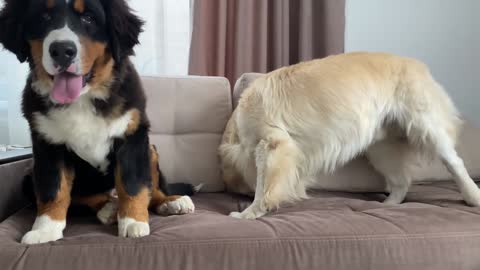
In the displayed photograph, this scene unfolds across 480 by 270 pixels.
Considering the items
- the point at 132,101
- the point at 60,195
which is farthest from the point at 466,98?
the point at 60,195

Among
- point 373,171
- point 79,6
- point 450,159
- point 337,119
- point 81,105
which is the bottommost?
point 373,171

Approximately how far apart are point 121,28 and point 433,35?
87.2 inches

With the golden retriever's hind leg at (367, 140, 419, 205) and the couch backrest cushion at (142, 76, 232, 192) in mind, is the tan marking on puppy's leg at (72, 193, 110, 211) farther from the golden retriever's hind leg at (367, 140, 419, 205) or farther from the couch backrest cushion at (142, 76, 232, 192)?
the golden retriever's hind leg at (367, 140, 419, 205)

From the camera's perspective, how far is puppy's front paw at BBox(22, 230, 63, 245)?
1.20 meters

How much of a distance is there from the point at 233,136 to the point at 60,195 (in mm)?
783

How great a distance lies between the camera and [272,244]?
121 centimetres

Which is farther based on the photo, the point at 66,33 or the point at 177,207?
the point at 177,207

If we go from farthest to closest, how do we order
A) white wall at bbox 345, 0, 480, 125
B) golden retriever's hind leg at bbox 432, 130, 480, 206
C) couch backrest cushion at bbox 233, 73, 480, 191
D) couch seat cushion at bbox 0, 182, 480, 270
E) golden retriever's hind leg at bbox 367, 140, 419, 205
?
1. white wall at bbox 345, 0, 480, 125
2. couch backrest cushion at bbox 233, 73, 480, 191
3. golden retriever's hind leg at bbox 367, 140, 419, 205
4. golden retriever's hind leg at bbox 432, 130, 480, 206
5. couch seat cushion at bbox 0, 182, 480, 270

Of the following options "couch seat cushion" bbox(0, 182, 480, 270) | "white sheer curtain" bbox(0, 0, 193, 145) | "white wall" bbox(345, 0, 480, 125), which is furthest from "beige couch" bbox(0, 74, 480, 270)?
"white wall" bbox(345, 0, 480, 125)

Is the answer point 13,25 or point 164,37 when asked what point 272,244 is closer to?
point 13,25

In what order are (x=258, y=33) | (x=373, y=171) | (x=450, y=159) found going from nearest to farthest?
(x=450, y=159) < (x=373, y=171) < (x=258, y=33)

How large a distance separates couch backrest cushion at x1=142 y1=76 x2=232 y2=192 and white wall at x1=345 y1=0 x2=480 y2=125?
113 centimetres

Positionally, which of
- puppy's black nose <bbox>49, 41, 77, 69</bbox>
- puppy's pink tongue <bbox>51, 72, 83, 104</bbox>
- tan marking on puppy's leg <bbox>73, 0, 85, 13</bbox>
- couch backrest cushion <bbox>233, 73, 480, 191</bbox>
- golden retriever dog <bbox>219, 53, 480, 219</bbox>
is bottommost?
couch backrest cushion <bbox>233, 73, 480, 191</bbox>

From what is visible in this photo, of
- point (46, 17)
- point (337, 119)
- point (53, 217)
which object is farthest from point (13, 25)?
point (337, 119)
